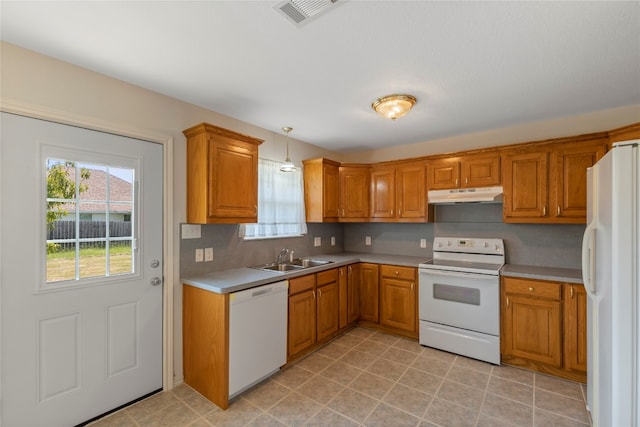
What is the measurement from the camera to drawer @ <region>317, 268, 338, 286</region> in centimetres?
318

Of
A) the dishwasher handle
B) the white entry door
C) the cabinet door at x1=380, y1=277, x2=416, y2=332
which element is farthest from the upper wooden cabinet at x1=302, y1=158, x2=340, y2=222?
the white entry door

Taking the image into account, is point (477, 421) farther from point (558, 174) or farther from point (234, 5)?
point (234, 5)

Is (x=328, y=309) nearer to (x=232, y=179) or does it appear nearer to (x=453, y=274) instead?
(x=453, y=274)

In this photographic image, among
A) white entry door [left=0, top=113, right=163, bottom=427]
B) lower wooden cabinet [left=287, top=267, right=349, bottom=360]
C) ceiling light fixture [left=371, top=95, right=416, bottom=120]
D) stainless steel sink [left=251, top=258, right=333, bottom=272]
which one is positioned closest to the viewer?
Answer: white entry door [left=0, top=113, right=163, bottom=427]

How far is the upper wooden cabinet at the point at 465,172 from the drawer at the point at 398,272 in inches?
41.5

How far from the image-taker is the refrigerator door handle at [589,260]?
176 centimetres

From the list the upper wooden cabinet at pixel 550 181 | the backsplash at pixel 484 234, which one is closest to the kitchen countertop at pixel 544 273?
the backsplash at pixel 484 234

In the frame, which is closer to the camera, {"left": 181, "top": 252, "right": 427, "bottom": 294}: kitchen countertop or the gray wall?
{"left": 181, "top": 252, "right": 427, "bottom": 294}: kitchen countertop

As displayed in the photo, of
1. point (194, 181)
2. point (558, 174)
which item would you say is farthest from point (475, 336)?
point (194, 181)

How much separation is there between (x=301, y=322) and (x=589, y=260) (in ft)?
7.67

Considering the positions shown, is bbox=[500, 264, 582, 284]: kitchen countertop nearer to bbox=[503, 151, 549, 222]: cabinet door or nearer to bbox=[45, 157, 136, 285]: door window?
bbox=[503, 151, 549, 222]: cabinet door

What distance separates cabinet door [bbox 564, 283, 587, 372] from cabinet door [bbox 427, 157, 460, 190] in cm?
148

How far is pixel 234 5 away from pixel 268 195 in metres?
2.18

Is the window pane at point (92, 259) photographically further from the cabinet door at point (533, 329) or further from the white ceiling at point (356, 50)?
the cabinet door at point (533, 329)
